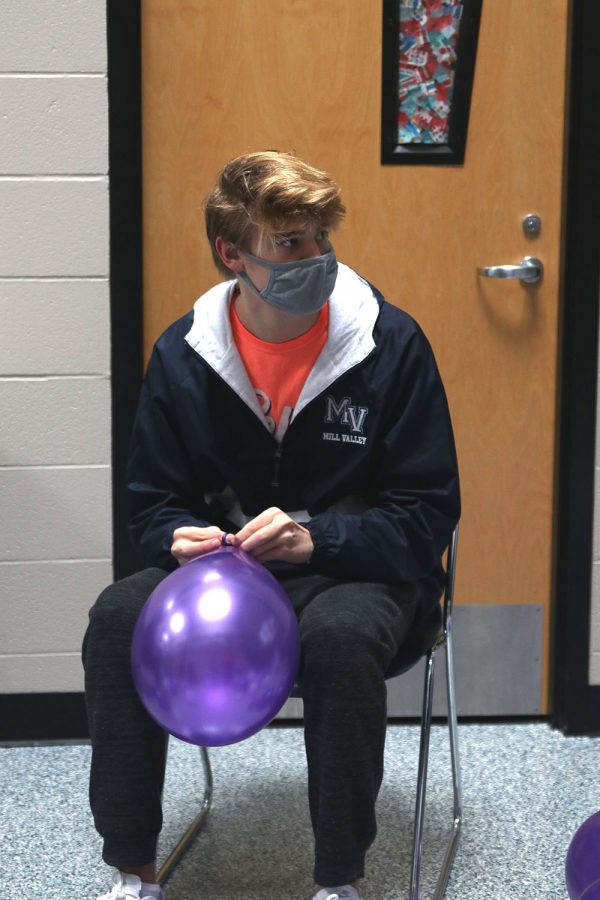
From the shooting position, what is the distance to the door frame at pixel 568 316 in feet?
7.91

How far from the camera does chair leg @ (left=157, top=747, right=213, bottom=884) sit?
200 cm

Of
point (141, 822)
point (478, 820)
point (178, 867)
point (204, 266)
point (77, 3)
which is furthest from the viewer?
point (204, 266)

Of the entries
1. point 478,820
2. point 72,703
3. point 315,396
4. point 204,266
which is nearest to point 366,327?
point 315,396

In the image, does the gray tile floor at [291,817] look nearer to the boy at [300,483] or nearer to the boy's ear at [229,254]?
the boy at [300,483]

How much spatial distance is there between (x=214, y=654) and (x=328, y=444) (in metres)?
0.47

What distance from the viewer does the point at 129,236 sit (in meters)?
2.45

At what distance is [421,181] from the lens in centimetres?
250

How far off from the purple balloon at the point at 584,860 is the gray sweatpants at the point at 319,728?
28cm

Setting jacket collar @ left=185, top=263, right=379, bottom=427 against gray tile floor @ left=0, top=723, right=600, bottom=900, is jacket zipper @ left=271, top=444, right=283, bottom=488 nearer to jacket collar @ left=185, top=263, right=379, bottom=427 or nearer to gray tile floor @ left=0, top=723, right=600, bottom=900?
jacket collar @ left=185, top=263, right=379, bottom=427

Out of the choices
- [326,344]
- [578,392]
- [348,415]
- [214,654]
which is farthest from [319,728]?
[578,392]

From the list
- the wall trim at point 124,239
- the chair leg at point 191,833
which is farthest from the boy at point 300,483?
the wall trim at point 124,239

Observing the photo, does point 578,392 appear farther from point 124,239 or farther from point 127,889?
point 127,889

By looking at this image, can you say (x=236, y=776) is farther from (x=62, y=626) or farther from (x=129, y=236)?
(x=129, y=236)

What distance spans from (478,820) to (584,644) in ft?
1.85
